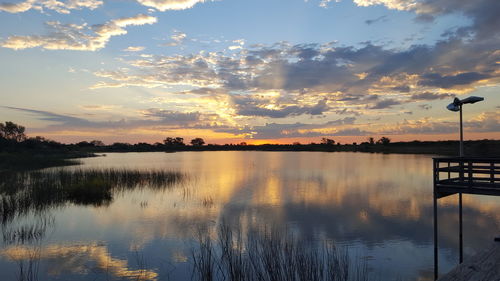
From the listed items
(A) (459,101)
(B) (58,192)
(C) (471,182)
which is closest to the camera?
(C) (471,182)

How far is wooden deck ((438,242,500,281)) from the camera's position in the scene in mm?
5531

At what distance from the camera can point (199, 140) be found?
18462 cm

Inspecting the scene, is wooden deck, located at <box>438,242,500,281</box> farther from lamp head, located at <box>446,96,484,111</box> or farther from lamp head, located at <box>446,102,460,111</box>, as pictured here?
lamp head, located at <box>446,102,460,111</box>

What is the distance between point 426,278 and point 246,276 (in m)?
5.06

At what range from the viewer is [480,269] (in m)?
5.91

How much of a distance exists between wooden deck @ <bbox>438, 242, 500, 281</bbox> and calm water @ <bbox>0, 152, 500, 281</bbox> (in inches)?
91.2

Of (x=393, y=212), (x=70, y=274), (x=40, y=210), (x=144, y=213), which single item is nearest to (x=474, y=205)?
(x=393, y=212)

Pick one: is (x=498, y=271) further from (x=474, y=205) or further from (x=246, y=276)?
(x=474, y=205)

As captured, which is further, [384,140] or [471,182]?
[384,140]

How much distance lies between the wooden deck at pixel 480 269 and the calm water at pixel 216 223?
2317mm

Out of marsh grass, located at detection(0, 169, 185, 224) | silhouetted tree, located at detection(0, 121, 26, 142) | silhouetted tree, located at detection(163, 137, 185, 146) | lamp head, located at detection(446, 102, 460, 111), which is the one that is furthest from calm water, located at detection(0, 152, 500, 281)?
silhouetted tree, located at detection(163, 137, 185, 146)

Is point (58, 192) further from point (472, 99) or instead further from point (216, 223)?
point (472, 99)

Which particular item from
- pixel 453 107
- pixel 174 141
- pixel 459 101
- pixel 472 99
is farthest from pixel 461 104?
pixel 174 141

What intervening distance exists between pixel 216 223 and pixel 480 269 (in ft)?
37.1
